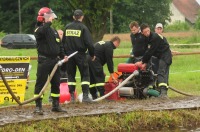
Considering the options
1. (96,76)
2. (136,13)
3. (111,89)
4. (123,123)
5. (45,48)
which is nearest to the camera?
(123,123)

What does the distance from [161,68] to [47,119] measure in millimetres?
4363

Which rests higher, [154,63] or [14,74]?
[154,63]

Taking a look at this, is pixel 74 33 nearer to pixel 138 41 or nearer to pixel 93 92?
pixel 93 92

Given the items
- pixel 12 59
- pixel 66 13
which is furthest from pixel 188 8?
pixel 12 59

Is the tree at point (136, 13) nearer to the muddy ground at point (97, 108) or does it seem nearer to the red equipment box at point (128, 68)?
the red equipment box at point (128, 68)

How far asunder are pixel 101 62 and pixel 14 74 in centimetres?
205

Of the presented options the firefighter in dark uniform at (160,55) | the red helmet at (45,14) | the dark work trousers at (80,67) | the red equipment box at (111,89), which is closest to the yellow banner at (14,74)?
the dark work trousers at (80,67)

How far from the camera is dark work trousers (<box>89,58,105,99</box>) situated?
12.4 m

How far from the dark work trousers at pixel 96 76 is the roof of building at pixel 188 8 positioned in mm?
83040

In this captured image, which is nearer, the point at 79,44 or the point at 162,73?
the point at 79,44

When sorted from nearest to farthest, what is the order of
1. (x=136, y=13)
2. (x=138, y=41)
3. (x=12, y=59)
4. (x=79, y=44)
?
(x=79, y=44) → (x=12, y=59) → (x=138, y=41) → (x=136, y=13)

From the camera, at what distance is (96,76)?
12.4m

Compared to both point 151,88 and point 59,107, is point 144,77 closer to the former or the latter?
point 151,88

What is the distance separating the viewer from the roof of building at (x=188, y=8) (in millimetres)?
94625
